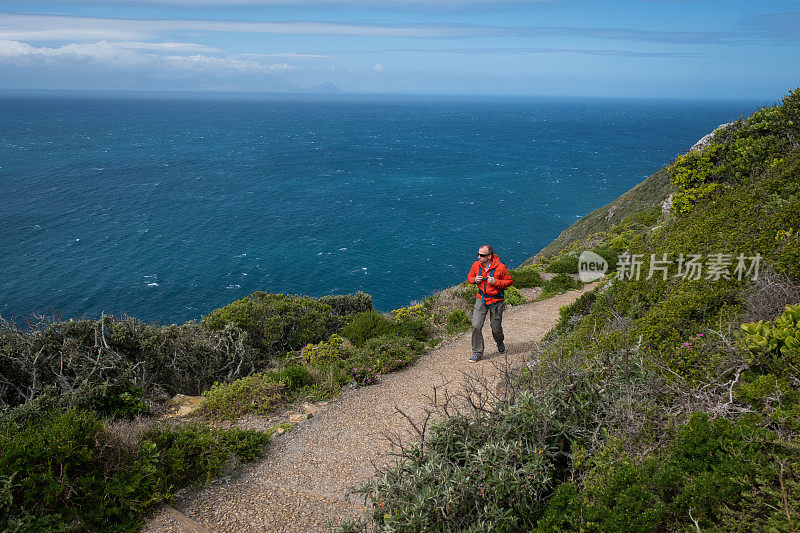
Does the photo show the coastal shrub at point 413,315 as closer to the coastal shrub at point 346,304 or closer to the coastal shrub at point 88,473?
the coastal shrub at point 346,304

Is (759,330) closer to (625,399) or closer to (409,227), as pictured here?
(625,399)

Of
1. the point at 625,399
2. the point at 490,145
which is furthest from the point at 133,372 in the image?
the point at 490,145

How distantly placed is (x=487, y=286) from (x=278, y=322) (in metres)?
6.20

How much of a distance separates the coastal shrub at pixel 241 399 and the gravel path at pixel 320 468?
929 mm

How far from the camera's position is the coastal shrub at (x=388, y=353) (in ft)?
34.1

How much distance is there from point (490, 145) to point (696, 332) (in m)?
139

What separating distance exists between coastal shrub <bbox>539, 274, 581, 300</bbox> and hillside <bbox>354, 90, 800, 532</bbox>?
8929 millimetres

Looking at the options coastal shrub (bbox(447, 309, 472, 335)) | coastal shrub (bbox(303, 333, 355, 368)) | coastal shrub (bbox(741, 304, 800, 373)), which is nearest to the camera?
coastal shrub (bbox(741, 304, 800, 373))

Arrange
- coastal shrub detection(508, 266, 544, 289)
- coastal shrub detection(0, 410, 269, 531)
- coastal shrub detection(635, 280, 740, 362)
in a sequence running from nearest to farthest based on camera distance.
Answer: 1. coastal shrub detection(0, 410, 269, 531)
2. coastal shrub detection(635, 280, 740, 362)
3. coastal shrub detection(508, 266, 544, 289)

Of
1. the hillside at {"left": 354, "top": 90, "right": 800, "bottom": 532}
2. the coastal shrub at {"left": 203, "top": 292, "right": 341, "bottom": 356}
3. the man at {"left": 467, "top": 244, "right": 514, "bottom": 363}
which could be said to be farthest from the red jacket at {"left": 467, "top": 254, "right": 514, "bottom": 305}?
the coastal shrub at {"left": 203, "top": 292, "right": 341, "bottom": 356}

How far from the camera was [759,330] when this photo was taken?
520cm

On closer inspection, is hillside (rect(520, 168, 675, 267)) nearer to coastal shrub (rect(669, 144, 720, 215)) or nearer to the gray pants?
coastal shrub (rect(669, 144, 720, 215))

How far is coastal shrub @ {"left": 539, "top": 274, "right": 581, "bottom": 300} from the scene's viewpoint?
1680cm

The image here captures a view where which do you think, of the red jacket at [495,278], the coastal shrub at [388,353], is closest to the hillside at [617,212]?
the coastal shrub at [388,353]
